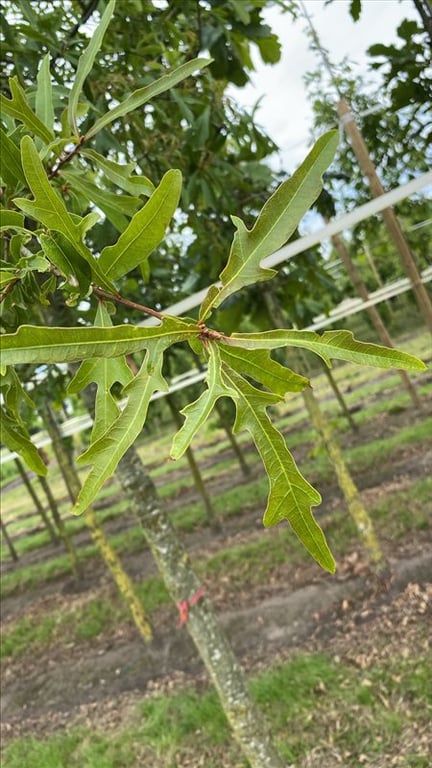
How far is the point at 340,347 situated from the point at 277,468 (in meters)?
0.18

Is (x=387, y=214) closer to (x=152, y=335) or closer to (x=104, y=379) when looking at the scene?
(x=104, y=379)

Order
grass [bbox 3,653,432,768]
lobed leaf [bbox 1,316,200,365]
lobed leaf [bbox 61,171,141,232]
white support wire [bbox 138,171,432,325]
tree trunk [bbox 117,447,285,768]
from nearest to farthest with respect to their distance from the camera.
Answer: lobed leaf [bbox 1,316,200,365] → lobed leaf [bbox 61,171,141,232] → tree trunk [bbox 117,447,285,768] → white support wire [bbox 138,171,432,325] → grass [bbox 3,653,432,768]

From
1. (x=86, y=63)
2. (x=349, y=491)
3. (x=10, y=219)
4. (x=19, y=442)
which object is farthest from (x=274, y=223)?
(x=349, y=491)

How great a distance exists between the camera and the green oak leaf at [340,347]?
0.75m

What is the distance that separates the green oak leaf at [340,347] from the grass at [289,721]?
9.84 ft

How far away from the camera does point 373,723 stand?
346cm

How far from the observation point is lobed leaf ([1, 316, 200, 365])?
0.65m

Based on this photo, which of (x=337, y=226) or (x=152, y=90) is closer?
(x=152, y=90)

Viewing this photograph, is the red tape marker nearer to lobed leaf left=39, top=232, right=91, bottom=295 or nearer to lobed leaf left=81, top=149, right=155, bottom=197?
lobed leaf left=81, top=149, right=155, bottom=197

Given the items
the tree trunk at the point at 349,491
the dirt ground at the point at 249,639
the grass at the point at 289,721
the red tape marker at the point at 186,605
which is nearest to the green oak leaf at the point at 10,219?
the red tape marker at the point at 186,605

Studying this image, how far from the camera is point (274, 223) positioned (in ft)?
2.63

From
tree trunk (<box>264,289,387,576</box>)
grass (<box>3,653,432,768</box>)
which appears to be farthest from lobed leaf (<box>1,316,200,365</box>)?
tree trunk (<box>264,289,387,576</box>)

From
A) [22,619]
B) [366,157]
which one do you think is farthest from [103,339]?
[22,619]

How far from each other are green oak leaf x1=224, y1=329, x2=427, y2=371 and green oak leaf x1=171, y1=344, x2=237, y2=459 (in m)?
0.06
